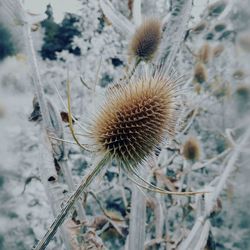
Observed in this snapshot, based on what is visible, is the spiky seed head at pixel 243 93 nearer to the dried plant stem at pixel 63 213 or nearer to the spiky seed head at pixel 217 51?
the spiky seed head at pixel 217 51

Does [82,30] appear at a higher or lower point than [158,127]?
higher

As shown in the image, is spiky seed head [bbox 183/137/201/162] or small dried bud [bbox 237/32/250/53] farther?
small dried bud [bbox 237/32/250/53]

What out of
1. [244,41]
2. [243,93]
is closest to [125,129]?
[243,93]

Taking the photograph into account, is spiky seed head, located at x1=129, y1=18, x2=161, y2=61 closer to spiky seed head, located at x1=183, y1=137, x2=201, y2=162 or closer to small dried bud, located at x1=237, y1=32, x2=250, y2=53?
spiky seed head, located at x1=183, y1=137, x2=201, y2=162

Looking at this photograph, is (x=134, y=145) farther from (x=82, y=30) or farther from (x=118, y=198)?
(x=82, y=30)

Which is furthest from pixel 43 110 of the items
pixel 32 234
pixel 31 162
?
pixel 31 162

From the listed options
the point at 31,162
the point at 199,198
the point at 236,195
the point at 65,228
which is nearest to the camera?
the point at 65,228

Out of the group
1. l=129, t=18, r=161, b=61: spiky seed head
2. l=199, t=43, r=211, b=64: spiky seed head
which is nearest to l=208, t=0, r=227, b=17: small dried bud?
l=199, t=43, r=211, b=64: spiky seed head

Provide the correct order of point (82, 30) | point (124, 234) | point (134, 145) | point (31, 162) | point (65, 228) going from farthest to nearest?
point (82, 30)
point (31, 162)
point (124, 234)
point (65, 228)
point (134, 145)
